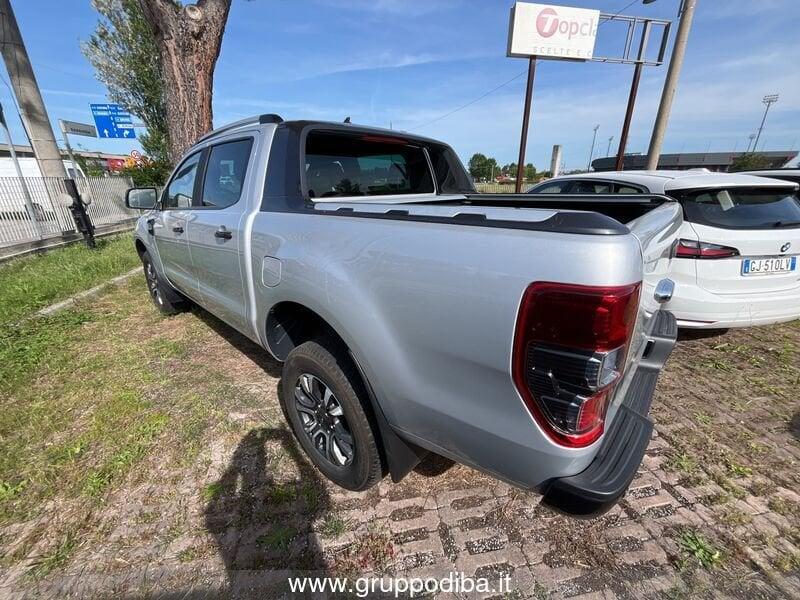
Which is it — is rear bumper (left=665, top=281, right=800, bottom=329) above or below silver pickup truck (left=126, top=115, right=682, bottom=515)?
below

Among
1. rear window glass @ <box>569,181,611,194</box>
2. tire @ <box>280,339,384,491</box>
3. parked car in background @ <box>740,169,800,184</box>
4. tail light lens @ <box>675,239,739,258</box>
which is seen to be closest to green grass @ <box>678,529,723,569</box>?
tire @ <box>280,339,384,491</box>

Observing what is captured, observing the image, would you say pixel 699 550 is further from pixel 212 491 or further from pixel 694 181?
pixel 694 181

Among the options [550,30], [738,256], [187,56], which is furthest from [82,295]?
[550,30]

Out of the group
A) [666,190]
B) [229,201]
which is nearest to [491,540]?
[229,201]

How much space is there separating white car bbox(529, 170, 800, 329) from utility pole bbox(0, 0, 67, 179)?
12.4m

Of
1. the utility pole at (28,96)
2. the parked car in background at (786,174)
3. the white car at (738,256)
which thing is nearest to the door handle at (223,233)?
the white car at (738,256)

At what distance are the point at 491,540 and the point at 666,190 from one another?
317cm

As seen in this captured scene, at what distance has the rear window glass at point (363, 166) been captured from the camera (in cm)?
233

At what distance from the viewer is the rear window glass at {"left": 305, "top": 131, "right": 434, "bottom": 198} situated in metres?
2.33

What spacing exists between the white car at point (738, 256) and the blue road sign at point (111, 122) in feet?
68.9

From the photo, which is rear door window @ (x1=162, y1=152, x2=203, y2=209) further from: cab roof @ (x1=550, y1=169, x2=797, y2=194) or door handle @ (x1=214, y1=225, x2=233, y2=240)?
cab roof @ (x1=550, y1=169, x2=797, y2=194)

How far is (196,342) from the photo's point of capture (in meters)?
3.76

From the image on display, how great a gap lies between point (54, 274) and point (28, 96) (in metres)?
5.64

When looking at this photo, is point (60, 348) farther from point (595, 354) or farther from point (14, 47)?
point (14, 47)
